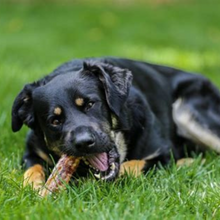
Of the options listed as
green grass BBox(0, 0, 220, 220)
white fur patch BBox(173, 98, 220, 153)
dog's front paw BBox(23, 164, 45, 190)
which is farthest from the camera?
white fur patch BBox(173, 98, 220, 153)

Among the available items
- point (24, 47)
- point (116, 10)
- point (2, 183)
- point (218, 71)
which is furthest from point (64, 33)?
point (2, 183)

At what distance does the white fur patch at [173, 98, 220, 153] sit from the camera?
5.39m

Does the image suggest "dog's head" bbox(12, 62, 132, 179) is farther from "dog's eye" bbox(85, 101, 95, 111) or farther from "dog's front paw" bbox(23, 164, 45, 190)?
"dog's front paw" bbox(23, 164, 45, 190)

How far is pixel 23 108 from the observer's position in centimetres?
461

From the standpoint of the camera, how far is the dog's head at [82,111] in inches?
Result: 159

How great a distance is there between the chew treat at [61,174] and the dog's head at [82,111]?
0.08 m

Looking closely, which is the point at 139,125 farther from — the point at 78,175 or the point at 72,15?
the point at 72,15

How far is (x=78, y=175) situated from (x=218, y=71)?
209 inches

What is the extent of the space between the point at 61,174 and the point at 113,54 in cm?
639

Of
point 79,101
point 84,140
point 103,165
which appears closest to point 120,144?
point 103,165

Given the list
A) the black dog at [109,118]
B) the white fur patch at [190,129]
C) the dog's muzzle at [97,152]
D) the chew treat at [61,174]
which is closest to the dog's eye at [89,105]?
the black dog at [109,118]

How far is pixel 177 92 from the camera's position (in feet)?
18.6

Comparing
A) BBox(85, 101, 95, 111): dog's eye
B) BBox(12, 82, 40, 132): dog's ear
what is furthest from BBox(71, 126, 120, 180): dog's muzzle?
BBox(12, 82, 40, 132): dog's ear

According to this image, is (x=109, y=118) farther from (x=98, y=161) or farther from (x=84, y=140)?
(x=84, y=140)
